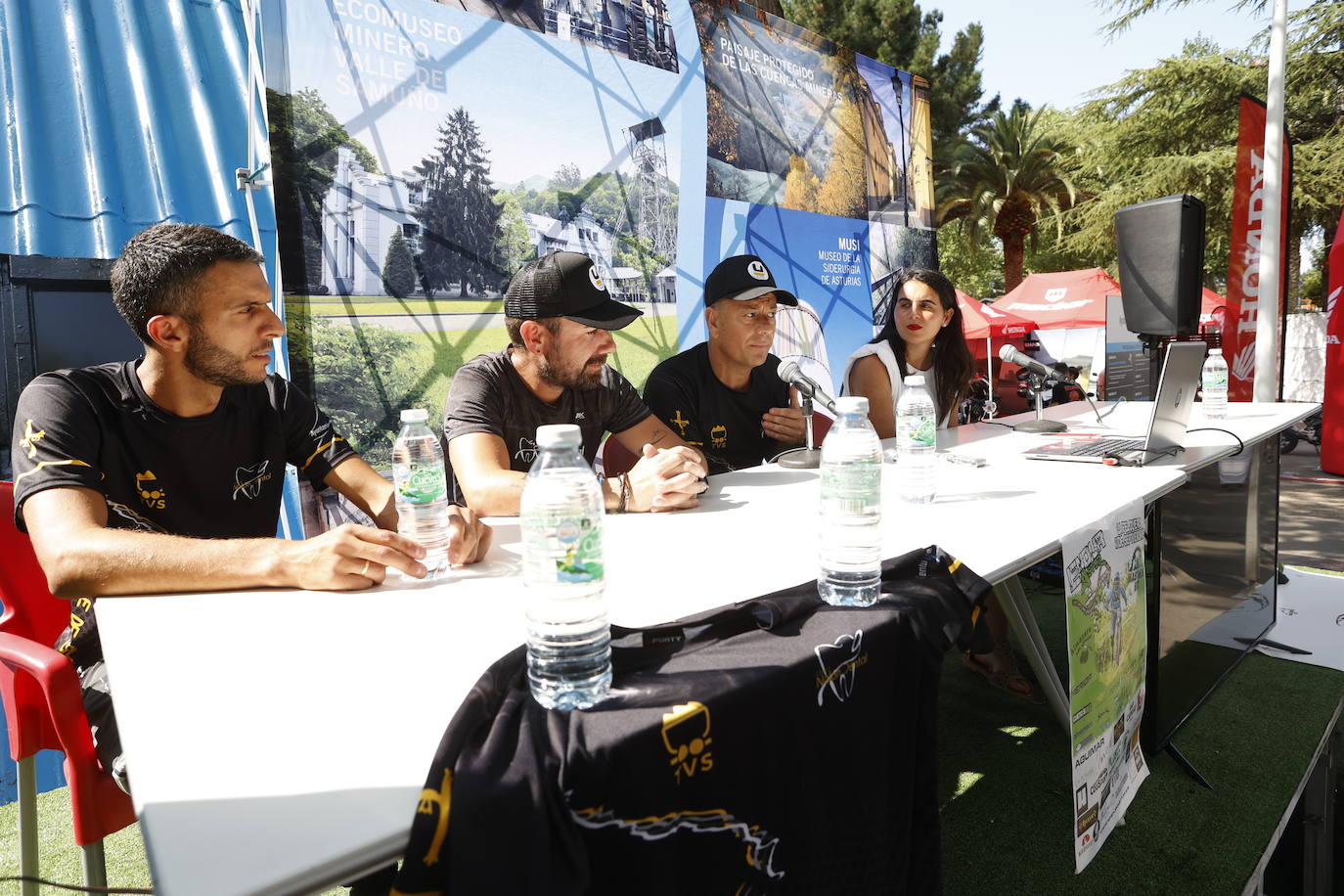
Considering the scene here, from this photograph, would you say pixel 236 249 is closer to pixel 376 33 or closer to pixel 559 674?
pixel 559 674

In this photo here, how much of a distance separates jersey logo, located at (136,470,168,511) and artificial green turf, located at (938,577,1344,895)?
6.77 feet

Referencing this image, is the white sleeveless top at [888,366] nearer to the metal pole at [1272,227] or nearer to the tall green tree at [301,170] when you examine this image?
the tall green tree at [301,170]

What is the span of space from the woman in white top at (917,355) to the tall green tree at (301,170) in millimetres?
2235

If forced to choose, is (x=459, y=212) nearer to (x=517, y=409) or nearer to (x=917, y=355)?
(x=517, y=409)

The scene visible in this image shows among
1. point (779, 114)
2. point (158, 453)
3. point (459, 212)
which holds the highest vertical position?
point (779, 114)

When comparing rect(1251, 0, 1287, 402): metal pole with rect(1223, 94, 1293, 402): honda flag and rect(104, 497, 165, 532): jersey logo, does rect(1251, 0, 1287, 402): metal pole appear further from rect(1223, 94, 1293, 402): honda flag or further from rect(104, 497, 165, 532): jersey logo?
rect(104, 497, 165, 532): jersey logo

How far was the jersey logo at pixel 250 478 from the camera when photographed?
180 centimetres

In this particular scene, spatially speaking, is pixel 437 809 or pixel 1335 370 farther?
pixel 1335 370

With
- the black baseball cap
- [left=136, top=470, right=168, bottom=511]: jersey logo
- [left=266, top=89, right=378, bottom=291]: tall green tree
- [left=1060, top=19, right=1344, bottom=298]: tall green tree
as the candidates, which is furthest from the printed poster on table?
[left=1060, top=19, right=1344, bottom=298]: tall green tree

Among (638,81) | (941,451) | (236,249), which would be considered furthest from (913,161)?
(236,249)

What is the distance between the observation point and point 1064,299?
1175 centimetres

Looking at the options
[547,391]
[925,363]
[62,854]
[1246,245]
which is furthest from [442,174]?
[1246,245]

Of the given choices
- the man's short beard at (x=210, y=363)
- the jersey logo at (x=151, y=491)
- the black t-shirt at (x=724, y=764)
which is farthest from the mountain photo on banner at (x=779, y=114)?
the black t-shirt at (x=724, y=764)

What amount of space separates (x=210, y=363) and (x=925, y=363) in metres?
2.78
